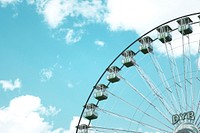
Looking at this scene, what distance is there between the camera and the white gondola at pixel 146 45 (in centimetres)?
2845

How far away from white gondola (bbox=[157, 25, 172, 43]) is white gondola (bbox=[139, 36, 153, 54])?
34.7 inches

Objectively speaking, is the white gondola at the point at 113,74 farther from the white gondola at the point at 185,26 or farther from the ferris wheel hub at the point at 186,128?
the ferris wheel hub at the point at 186,128

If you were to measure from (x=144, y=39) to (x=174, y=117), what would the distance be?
6.49m

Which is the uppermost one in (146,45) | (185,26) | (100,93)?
(185,26)

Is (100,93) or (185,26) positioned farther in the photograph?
(100,93)

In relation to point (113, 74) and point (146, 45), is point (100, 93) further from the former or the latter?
point (146, 45)

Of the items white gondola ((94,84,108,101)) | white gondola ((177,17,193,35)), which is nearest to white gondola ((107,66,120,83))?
white gondola ((94,84,108,101))

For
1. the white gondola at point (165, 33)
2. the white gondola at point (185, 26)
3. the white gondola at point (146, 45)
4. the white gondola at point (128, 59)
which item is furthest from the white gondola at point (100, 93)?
the white gondola at point (185, 26)

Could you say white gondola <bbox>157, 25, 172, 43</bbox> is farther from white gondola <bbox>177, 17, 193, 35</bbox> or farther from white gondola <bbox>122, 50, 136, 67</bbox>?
white gondola <bbox>122, 50, 136, 67</bbox>

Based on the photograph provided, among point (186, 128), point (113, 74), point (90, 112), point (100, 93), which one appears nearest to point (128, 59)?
point (113, 74)

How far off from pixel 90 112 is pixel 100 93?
1354 millimetres

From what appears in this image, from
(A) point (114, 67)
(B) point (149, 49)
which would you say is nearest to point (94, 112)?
(A) point (114, 67)

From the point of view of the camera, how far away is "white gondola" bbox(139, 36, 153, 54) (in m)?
28.5

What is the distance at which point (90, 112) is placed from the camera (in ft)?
93.5
